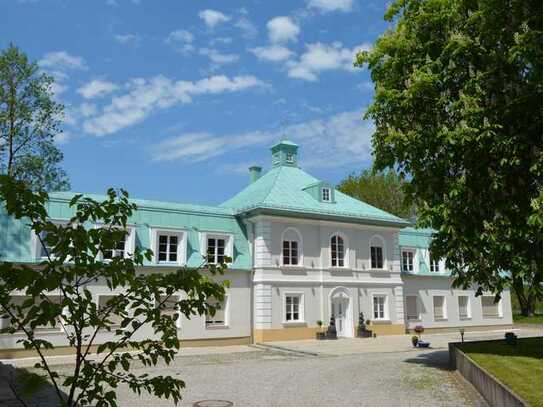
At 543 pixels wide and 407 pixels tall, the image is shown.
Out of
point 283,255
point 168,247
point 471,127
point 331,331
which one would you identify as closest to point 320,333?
point 331,331

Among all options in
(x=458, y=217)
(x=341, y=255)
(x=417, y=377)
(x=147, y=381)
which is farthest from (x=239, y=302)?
(x=147, y=381)

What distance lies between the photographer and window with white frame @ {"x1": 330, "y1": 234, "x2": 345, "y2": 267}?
98.5 feet

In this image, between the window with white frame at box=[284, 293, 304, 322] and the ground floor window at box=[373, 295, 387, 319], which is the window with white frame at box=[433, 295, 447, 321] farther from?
the window with white frame at box=[284, 293, 304, 322]

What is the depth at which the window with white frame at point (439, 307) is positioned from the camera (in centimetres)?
3519

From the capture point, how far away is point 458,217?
14969 millimetres

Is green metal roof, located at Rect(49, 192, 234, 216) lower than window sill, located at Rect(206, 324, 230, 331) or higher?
higher

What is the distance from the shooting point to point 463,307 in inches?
1441

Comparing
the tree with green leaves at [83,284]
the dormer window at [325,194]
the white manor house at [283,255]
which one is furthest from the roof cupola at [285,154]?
the tree with green leaves at [83,284]

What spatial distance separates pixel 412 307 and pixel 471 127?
2274 centimetres

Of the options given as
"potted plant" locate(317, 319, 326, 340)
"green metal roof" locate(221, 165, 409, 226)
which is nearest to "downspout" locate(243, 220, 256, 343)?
"green metal roof" locate(221, 165, 409, 226)

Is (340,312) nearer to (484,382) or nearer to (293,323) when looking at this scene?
(293,323)

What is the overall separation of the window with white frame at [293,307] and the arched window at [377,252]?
6079 millimetres

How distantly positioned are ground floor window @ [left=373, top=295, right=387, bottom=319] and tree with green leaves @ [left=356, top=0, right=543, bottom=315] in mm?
15683

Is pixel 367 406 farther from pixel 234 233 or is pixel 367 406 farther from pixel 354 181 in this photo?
pixel 354 181
